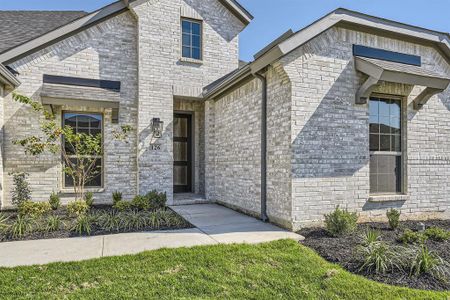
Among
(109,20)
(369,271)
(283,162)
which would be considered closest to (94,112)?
(109,20)

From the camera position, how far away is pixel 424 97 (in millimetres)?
6652

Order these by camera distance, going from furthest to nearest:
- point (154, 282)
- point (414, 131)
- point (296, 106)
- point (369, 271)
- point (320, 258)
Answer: point (414, 131), point (296, 106), point (320, 258), point (369, 271), point (154, 282)

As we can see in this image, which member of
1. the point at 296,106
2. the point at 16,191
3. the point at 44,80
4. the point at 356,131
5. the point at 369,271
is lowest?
the point at 369,271

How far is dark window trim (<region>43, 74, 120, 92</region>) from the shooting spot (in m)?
8.39

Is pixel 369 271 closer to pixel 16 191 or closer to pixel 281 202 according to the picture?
pixel 281 202

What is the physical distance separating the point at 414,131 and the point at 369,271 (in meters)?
4.45

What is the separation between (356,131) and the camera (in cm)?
621

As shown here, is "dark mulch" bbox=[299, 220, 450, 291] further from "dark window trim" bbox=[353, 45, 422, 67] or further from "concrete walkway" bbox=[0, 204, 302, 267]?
"dark window trim" bbox=[353, 45, 422, 67]

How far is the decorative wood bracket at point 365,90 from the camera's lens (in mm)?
5836

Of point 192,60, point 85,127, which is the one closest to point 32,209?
point 85,127

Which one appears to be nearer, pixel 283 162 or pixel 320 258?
pixel 320 258

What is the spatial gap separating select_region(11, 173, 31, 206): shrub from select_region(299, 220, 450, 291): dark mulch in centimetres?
723

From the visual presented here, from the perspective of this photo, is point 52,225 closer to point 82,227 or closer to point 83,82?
point 82,227

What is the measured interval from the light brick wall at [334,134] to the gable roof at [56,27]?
536 centimetres
